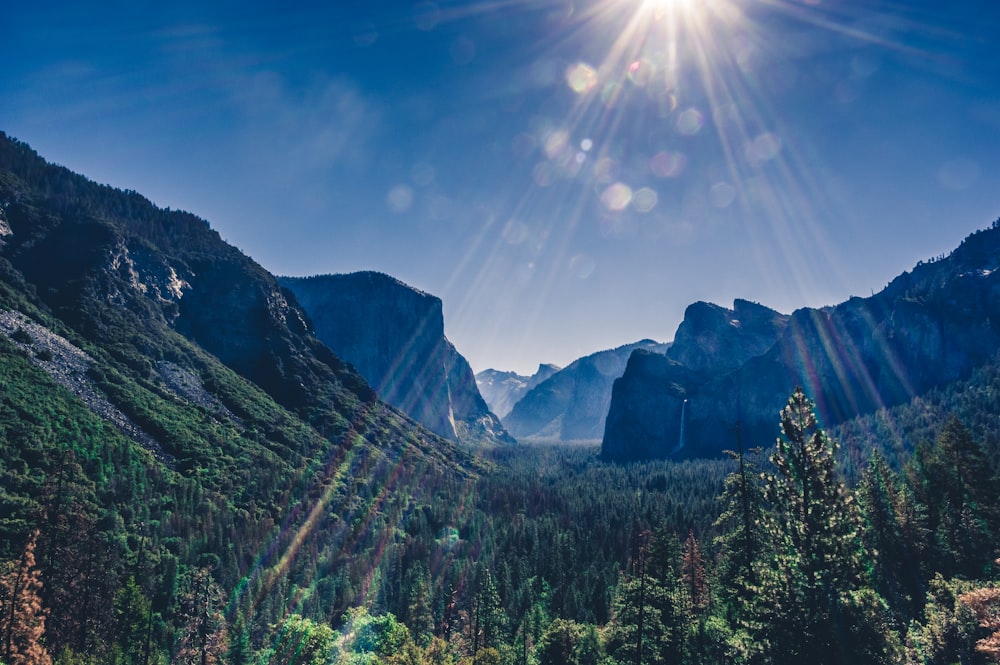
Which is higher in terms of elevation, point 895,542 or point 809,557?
point 895,542

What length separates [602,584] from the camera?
80.1m

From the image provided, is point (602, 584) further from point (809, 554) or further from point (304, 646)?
point (809, 554)

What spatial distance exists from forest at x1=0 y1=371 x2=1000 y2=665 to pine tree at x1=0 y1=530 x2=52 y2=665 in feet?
0.36

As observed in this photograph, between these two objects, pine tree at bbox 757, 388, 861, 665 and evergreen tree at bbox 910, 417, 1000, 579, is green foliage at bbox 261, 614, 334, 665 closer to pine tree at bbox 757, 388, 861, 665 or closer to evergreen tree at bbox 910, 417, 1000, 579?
pine tree at bbox 757, 388, 861, 665

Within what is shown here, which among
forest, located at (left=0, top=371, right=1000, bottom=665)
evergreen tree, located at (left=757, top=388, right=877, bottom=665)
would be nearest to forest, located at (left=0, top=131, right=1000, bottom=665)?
evergreen tree, located at (left=757, top=388, right=877, bottom=665)

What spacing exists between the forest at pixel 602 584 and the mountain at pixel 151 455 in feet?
2.30

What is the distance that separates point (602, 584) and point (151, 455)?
98.2m

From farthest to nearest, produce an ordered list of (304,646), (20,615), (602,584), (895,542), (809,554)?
(602,584) → (895,542) → (304,646) → (20,615) → (809,554)

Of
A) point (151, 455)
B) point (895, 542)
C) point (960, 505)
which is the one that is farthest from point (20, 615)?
point (960, 505)

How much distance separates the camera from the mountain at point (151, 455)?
5469cm

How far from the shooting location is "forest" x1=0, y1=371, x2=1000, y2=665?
18.1m

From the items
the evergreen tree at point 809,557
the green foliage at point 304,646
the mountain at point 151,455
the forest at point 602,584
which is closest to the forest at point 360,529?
the evergreen tree at point 809,557

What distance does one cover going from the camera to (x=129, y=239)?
7106 inches

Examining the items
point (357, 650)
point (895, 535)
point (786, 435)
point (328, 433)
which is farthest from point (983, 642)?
point (328, 433)
